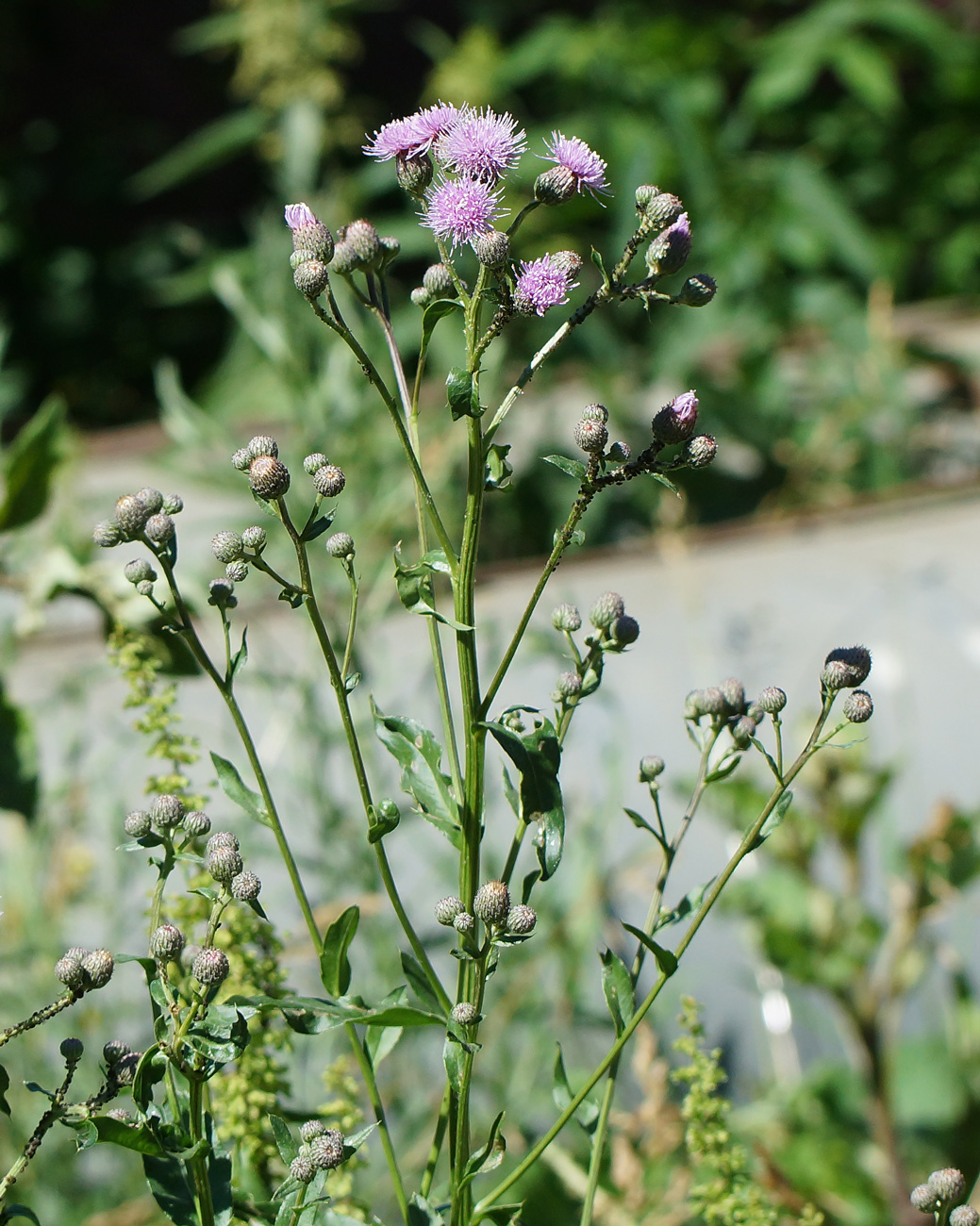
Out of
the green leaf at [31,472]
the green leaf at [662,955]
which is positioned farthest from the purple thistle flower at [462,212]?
the green leaf at [31,472]

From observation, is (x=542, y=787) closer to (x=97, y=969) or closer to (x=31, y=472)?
(x=97, y=969)

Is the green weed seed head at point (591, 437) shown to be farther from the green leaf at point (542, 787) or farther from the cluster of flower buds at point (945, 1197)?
the cluster of flower buds at point (945, 1197)

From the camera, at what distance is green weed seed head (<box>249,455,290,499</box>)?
35 cm

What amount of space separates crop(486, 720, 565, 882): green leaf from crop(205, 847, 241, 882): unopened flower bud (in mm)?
82

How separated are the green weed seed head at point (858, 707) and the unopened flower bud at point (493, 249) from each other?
0.17m

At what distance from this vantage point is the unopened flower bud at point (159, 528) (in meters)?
0.38

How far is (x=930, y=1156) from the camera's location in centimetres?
105

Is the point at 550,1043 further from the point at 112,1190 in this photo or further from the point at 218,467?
the point at 218,467

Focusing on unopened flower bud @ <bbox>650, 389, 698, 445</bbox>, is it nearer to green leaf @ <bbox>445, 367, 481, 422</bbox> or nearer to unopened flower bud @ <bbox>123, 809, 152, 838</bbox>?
green leaf @ <bbox>445, 367, 481, 422</bbox>

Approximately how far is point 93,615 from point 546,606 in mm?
583

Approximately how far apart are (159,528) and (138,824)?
3.4 inches

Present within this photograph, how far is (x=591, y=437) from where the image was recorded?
0.36 meters

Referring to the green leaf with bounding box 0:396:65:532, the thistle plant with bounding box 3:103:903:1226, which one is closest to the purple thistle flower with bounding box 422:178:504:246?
the thistle plant with bounding box 3:103:903:1226

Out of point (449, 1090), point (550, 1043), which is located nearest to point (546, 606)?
point (550, 1043)
